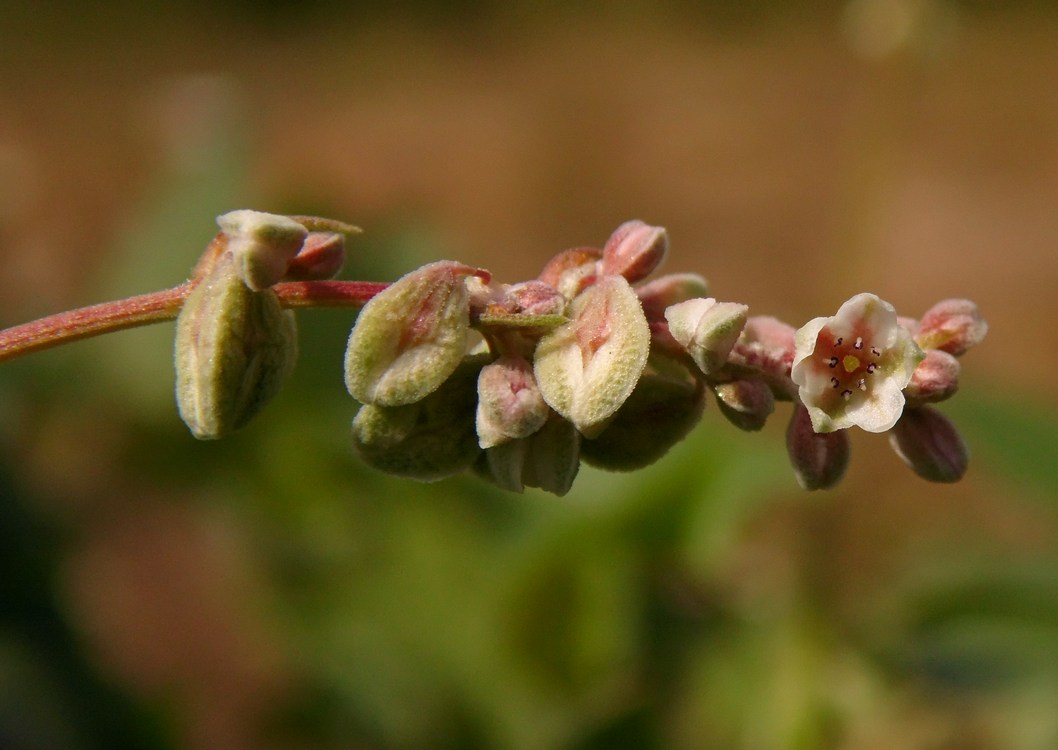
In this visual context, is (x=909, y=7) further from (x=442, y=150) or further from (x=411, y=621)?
(x=442, y=150)

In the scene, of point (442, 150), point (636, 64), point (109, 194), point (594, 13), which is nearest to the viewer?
point (109, 194)

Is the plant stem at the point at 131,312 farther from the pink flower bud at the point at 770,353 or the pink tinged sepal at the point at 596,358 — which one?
the pink flower bud at the point at 770,353

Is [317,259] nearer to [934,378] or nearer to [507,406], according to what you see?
[507,406]

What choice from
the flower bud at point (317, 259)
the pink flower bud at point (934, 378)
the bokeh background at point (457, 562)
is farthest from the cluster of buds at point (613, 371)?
the bokeh background at point (457, 562)

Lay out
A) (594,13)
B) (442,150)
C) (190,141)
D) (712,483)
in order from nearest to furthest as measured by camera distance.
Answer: (712,483) < (190,141) < (442,150) < (594,13)

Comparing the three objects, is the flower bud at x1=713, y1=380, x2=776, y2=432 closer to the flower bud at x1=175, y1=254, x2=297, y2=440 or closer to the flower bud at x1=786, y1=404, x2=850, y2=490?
the flower bud at x1=786, y1=404, x2=850, y2=490

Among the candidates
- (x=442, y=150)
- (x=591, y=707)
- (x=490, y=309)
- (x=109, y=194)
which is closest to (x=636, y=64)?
(x=442, y=150)
